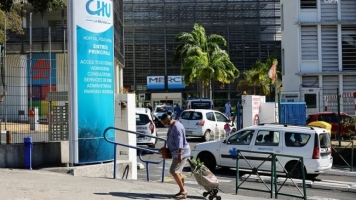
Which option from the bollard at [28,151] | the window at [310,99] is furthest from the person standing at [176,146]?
the window at [310,99]

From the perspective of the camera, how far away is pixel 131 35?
7175 centimetres

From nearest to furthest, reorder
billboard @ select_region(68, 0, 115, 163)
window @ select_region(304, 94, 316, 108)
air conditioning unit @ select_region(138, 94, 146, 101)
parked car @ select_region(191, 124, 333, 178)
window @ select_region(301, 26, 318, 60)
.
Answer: billboard @ select_region(68, 0, 115, 163)
parked car @ select_region(191, 124, 333, 178)
window @ select_region(304, 94, 316, 108)
window @ select_region(301, 26, 318, 60)
air conditioning unit @ select_region(138, 94, 146, 101)

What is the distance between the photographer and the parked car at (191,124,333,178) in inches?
639

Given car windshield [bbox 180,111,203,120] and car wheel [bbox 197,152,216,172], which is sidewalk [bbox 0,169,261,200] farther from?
car windshield [bbox 180,111,203,120]

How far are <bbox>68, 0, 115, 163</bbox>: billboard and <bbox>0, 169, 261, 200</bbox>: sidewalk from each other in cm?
117

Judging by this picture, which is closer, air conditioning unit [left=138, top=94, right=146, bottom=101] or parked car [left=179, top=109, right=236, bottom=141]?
parked car [left=179, top=109, right=236, bottom=141]

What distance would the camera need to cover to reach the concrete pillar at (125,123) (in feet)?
50.8

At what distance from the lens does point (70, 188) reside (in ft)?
36.0

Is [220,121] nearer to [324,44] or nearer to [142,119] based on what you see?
[142,119]

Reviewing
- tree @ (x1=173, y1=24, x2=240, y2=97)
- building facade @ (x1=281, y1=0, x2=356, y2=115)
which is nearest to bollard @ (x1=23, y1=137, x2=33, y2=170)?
building facade @ (x1=281, y1=0, x2=356, y2=115)

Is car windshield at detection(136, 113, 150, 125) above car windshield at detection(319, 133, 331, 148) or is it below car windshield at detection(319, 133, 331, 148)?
above

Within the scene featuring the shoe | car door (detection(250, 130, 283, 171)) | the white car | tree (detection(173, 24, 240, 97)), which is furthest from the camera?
tree (detection(173, 24, 240, 97))

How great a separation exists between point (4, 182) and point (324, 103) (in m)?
21.8

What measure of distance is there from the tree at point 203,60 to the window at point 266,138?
34174 millimetres
